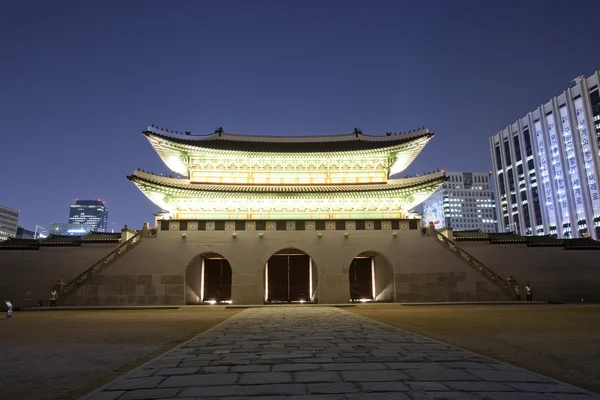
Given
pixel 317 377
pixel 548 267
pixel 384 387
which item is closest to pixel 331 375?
pixel 317 377

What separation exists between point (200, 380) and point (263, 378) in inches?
28.4

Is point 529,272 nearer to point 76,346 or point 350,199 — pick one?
point 350,199

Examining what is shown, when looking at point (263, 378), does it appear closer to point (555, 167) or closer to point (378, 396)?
point (378, 396)

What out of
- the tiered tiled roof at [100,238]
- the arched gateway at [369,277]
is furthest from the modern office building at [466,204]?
the tiered tiled roof at [100,238]

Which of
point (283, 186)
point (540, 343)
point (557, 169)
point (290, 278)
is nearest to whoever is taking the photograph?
point (540, 343)

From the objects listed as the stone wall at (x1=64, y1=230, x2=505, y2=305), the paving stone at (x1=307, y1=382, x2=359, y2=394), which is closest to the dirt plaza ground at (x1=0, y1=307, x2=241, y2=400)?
the paving stone at (x1=307, y1=382, x2=359, y2=394)

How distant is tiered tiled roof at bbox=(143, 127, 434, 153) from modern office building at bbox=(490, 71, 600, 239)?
62899mm

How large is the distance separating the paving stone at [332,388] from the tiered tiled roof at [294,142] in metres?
24.2

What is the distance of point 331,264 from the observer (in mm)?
23000

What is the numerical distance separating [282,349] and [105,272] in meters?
19.0

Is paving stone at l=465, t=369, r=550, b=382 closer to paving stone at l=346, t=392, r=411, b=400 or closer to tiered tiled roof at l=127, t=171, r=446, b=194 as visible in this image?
paving stone at l=346, t=392, r=411, b=400

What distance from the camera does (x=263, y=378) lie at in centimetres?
439

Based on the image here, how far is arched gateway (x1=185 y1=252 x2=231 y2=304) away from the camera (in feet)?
80.5

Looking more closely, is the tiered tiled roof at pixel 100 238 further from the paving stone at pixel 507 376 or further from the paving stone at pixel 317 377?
the paving stone at pixel 507 376
